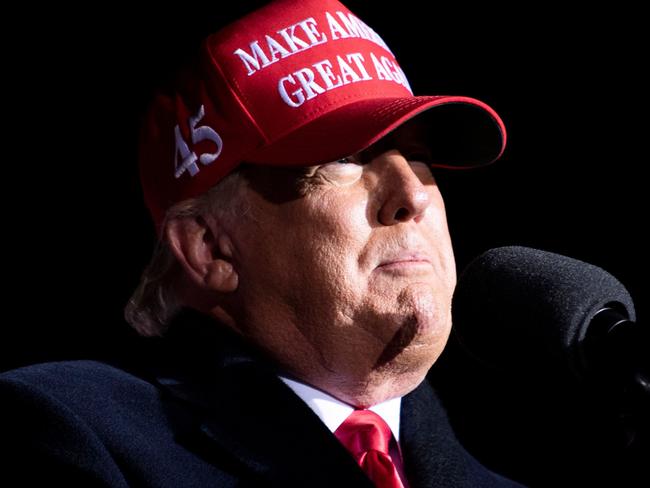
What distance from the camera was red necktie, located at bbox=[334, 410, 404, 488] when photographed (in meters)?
1.80

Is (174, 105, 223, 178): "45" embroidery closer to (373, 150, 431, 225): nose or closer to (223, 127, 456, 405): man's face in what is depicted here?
(223, 127, 456, 405): man's face

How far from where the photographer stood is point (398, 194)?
1.82 meters

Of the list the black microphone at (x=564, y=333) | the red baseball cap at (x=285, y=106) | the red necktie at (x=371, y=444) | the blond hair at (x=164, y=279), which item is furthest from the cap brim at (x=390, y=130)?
the red necktie at (x=371, y=444)

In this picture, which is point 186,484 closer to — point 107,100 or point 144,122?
point 144,122

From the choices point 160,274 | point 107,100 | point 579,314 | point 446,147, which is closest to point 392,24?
point 446,147

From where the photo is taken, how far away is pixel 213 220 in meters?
1.95

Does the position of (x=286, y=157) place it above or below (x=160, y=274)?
above

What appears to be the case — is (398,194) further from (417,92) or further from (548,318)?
(417,92)

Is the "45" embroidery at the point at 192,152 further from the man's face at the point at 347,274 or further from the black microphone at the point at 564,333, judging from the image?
the black microphone at the point at 564,333

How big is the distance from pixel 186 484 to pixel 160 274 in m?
0.50

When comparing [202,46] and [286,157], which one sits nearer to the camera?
[286,157]

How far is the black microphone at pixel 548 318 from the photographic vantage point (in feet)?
4.33

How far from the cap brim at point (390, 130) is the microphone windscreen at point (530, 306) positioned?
12.4 inches

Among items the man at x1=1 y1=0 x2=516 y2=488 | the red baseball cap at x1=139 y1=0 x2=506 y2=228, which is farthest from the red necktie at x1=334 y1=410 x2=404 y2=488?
the red baseball cap at x1=139 y1=0 x2=506 y2=228
